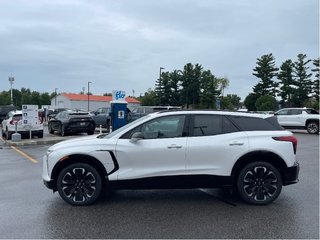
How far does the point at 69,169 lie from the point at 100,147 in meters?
0.65

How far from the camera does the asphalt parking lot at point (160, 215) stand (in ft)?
16.5

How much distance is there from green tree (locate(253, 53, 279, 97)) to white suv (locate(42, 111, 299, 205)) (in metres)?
64.2

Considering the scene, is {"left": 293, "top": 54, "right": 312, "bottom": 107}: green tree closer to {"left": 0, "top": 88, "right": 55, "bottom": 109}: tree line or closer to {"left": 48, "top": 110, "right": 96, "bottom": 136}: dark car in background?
{"left": 48, "top": 110, "right": 96, "bottom": 136}: dark car in background

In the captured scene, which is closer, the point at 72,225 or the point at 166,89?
the point at 72,225

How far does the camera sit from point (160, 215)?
580 centimetres

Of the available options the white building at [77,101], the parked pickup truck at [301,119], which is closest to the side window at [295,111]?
the parked pickup truck at [301,119]

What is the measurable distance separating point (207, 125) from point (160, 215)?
1.82 metres

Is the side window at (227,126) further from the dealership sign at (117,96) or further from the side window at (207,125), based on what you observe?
the dealership sign at (117,96)

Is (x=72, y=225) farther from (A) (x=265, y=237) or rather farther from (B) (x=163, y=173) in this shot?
(A) (x=265, y=237)

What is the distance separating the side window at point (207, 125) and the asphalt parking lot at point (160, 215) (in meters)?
1.24

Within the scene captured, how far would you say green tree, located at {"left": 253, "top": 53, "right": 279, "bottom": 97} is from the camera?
222 feet

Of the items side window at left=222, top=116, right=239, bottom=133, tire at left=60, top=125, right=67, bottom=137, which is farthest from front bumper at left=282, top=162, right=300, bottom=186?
tire at left=60, top=125, right=67, bottom=137

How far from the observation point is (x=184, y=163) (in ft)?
20.8

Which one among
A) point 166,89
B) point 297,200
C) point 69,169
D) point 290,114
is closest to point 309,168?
point 297,200
